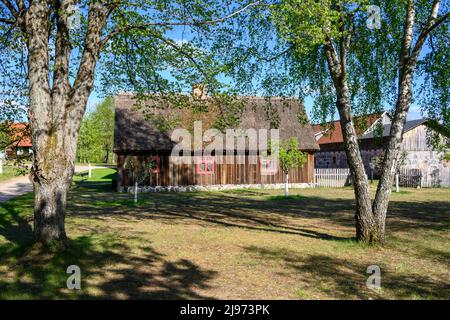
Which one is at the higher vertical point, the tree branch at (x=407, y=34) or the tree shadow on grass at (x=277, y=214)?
the tree branch at (x=407, y=34)

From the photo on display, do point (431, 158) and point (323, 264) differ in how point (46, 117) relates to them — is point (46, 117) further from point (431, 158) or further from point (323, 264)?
point (431, 158)

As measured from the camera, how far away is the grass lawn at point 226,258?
6.17m

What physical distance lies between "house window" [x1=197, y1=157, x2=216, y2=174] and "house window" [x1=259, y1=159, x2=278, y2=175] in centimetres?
354

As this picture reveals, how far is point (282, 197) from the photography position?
851 inches

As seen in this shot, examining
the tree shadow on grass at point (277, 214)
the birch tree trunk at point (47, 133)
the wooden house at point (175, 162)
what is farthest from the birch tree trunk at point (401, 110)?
the wooden house at point (175, 162)

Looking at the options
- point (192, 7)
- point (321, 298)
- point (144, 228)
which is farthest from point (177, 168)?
point (321, 298)

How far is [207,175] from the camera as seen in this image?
27094 mm

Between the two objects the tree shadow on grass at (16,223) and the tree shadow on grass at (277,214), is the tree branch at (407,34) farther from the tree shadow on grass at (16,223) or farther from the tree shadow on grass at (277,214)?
the tree shadow on grass at (16,223)

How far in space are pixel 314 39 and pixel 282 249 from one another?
472 centimetres

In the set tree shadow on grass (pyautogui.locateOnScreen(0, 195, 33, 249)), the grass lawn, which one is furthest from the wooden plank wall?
the grass lawn

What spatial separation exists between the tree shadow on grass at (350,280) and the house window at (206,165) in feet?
61.3

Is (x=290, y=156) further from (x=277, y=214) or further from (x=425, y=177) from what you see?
(x=425, y=177)

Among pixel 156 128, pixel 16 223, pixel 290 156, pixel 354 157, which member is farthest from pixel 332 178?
pixel 16 223

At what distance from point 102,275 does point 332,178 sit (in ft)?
86.6
